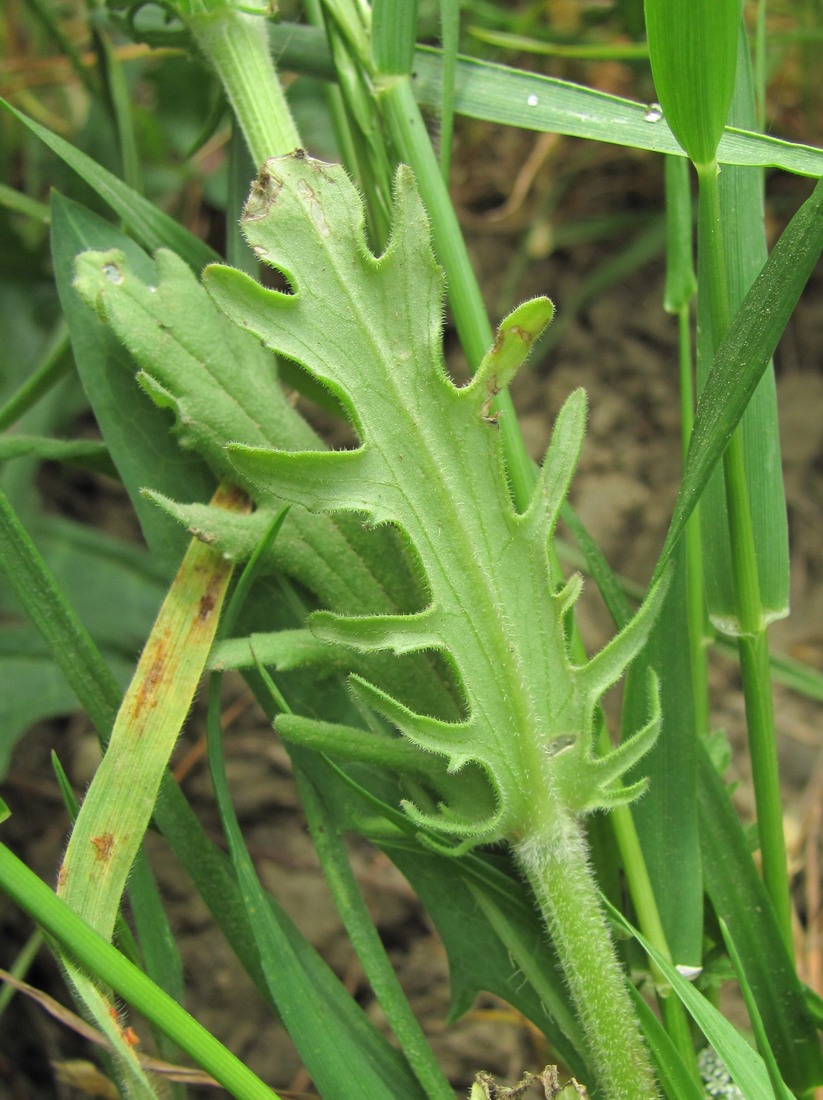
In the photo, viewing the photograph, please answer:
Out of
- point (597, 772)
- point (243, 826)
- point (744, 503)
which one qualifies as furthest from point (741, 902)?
point (243, 826)

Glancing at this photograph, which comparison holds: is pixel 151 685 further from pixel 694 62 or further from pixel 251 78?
pixel 694 62

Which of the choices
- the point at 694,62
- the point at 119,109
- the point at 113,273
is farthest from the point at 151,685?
the point at 119,109

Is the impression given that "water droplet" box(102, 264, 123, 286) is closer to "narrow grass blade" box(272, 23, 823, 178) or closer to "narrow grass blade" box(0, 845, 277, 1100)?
"narrow grass blade" box(272, 23, 823, 178)

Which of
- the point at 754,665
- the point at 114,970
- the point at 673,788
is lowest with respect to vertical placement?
the point at 114,970

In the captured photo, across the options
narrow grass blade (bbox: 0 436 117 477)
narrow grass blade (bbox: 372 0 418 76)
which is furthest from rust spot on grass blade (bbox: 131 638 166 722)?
narrow grass blade (bbox: 372 0 418 76)

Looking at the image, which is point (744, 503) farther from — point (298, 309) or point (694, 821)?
point (298, 309)

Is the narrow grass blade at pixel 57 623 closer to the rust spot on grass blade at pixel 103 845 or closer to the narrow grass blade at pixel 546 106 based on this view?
the rust spot on grass blade at pixel 103 845
